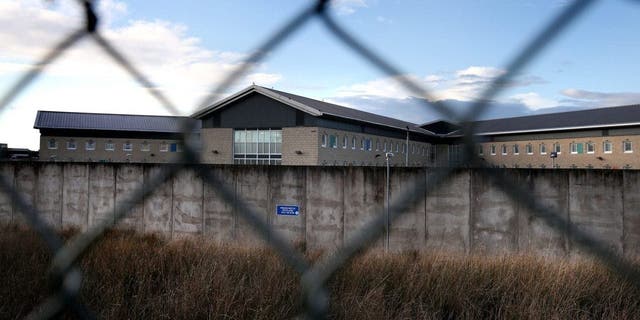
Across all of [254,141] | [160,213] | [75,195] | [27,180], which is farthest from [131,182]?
[254,141]

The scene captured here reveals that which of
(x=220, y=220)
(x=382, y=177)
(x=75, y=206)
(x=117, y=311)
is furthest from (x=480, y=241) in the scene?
(x=75, y=206)

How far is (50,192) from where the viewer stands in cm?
1173

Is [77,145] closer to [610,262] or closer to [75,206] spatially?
[610,262]

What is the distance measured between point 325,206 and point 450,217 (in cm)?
242

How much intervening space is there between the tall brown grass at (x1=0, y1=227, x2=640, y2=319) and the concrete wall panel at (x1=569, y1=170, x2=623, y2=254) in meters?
5.69

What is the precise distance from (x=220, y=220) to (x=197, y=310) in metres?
8.54

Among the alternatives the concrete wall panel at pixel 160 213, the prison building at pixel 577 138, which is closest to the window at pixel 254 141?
the prison building at pixel 577 138

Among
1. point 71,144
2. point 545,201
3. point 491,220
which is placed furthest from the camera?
point 491,220

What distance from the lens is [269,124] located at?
262cm

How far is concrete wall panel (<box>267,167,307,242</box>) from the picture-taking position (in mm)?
10211

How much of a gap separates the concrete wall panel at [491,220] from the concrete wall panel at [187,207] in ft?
18.4

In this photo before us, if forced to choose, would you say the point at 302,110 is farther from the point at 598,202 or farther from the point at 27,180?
the point at 27,180

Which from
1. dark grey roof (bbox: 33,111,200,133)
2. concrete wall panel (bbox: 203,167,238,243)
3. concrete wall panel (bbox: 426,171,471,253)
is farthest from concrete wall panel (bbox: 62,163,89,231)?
dark grey roof (bbox: 33,111,200,133)

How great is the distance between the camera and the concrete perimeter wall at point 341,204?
8.30 m
